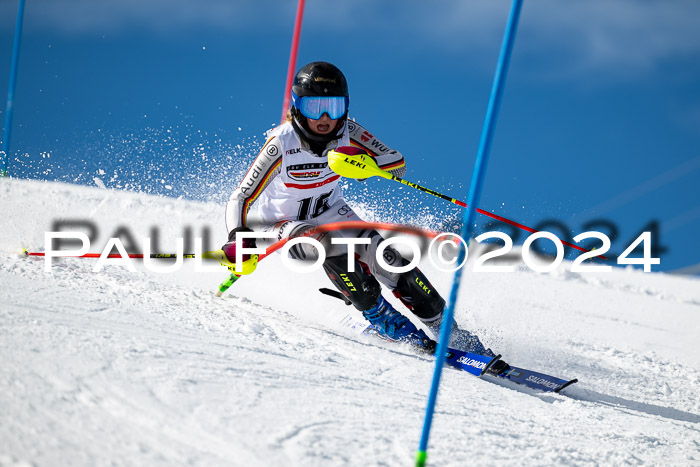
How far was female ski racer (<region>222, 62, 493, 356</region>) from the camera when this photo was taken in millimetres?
3570

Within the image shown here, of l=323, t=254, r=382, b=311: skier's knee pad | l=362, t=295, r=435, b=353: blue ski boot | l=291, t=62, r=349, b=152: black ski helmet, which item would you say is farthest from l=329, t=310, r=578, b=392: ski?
l=291, t=62, r=349, b=152: black ski helmet

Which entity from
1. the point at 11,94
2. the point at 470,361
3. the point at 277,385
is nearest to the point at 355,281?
the point at 470,361

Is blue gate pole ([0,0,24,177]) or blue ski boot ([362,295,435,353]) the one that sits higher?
blue gate pole ([0,0,24,177])

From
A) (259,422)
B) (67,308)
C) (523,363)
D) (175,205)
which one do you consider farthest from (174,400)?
(175,205)

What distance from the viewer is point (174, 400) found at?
2.04m

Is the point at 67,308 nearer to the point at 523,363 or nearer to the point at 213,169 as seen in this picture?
the point at 523,363

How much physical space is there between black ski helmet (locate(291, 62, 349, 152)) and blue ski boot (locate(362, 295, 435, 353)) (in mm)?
1064

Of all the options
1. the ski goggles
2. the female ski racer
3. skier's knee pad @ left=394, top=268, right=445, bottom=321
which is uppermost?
the ski goggles

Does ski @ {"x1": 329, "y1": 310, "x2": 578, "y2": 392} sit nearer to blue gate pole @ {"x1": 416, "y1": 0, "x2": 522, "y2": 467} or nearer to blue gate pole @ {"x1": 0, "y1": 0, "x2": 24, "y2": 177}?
blue gate pole @ {"x1": 416, "y1": 0, "x2": 522, "y2": 467}

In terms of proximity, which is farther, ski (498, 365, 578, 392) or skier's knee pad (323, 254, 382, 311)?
skier's knee pad (323, 254, 382, 311)

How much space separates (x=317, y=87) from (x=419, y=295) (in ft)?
4.64

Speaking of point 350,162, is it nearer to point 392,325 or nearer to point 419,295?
point 419,295

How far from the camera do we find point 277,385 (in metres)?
2.38

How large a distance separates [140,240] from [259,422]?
5163 mm
